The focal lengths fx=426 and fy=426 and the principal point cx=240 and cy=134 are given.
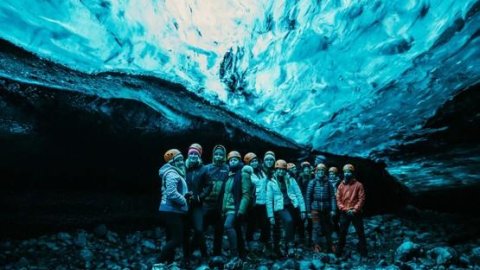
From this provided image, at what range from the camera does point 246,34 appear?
468 inches

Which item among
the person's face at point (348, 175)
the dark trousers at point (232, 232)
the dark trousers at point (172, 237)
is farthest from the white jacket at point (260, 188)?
the dark trousers at point (172, 237)

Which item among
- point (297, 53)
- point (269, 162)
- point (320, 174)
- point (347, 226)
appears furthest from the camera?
point (297, 53)

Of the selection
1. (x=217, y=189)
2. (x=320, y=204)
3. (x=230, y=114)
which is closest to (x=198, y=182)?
(x=217, y=189)

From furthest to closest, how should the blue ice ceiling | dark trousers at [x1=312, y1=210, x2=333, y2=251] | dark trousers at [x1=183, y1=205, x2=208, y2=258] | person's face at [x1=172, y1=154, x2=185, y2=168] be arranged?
1. the blue ice ceiling
2. dark trousers at [x1=312, y1=210, x2=333, y2=251]
3. dark trousers at [x1=183, y1=205, x2=208, y2=258]
4. person's face at [x1=172, y1=154, x2=185, y2=168]

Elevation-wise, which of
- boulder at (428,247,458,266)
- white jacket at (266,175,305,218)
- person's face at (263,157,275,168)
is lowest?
boulder at (428,247,458,266)

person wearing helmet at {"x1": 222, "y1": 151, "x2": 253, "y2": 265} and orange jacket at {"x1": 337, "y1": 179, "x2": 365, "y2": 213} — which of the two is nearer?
person wearing helmet at {"x1": 222, "y1": 151, "x2": 253, "y2": 265}

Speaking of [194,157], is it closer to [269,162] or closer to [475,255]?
[269,162]

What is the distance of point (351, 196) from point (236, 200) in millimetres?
2230

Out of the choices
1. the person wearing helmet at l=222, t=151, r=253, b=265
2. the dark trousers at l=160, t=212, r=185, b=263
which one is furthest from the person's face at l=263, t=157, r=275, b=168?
the dark trousers at l=160, t=212, r=185, b=263

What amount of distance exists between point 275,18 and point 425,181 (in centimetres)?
618

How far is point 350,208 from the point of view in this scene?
741cm

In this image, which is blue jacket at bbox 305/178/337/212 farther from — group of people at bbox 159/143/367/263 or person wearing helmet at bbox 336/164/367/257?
person wearing helmet at bbox 336/164/367/257

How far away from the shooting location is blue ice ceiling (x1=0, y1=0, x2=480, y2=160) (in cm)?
903

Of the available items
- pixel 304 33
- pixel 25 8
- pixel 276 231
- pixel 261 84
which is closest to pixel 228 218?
pixel 276 231
